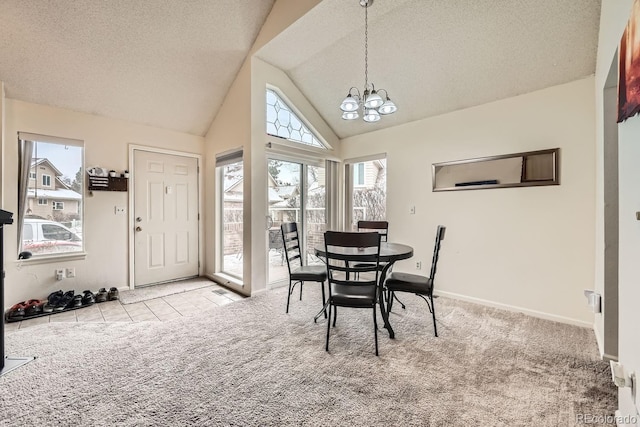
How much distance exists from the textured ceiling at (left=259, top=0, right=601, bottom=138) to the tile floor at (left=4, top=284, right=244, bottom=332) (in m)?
3.16

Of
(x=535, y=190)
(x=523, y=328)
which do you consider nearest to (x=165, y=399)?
(x=523, y=328)

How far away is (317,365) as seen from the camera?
6.42ft

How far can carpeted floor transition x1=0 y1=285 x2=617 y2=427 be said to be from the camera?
1.49 metres

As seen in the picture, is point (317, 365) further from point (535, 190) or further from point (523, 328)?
point (535, 190)

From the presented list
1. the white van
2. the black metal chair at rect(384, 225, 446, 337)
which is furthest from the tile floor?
the black metal chair at rect(384, 225, 446, 337)

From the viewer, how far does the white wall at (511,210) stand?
8.63 ft

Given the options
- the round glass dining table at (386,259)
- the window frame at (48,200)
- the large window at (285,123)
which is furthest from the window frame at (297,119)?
the window frame at (48,200)

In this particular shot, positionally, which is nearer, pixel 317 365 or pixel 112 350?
pixel 317 365

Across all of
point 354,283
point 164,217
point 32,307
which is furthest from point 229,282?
point 354,283

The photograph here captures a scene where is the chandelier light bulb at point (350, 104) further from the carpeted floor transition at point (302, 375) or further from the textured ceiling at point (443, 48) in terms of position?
the carpeted floor transition at point (302, 375)

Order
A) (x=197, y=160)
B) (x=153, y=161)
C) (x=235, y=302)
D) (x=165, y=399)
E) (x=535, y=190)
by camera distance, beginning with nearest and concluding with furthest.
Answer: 1. (x=165, y=399)
2. (x=535, y=190)
3. (x=235, y=302)
4. (x=153, y=161)
5. (x=197, y=160)

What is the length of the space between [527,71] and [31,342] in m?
5.11

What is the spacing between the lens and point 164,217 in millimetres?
4129

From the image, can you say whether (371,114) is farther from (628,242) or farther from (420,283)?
(628,242)
